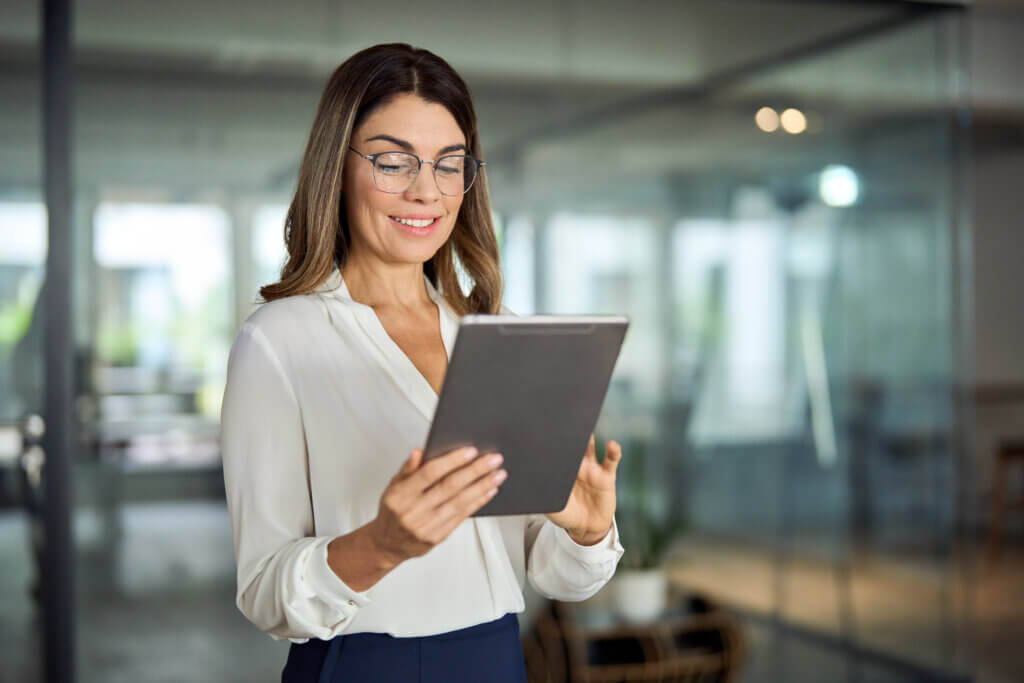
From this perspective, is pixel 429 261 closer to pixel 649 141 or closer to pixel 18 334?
pixel 18 334

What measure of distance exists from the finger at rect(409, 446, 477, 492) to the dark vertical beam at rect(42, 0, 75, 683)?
→ 7.79 ft

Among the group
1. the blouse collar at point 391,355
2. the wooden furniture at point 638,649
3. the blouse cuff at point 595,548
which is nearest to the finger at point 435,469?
the blouse collar at point 391,355

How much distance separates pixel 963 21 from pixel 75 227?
10.4ft

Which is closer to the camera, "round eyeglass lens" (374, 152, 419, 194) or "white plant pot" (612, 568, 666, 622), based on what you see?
"round eyeglass lens" (374, 152, 419, 194)

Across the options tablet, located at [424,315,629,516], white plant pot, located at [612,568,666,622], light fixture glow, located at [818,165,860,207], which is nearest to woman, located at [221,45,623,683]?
tablet, located at [424,315,629,516]

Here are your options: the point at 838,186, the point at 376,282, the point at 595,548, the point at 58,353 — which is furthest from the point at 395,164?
the point at 838,186

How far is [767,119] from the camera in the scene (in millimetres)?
3871

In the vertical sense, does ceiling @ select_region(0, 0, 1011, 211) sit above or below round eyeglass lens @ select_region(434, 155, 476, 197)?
above

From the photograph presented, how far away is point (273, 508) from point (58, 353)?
2155 millimetres

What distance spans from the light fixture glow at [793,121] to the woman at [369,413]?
2769 millimetres

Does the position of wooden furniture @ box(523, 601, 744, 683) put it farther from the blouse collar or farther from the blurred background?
the blouse collar

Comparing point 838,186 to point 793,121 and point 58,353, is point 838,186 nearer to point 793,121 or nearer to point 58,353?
point 793,121

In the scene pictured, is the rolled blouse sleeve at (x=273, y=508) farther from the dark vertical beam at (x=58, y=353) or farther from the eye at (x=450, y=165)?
the dark vertical beam at (x=58, y=353)

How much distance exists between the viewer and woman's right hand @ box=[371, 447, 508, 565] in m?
1.02
